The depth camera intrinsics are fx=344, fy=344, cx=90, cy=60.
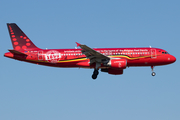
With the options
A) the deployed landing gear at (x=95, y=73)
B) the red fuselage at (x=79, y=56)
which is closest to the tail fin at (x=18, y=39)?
the red fuselage at (x=79, y=56)

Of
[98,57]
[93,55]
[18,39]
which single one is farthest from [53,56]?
[18,39]

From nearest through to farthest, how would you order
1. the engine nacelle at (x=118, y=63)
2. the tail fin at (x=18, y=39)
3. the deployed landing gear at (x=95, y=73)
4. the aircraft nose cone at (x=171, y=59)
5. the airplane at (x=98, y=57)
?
the engine nacelle at (x=118, y=63) < the airplane at (x=98, y=57) < the deployed landing gear at (x=95, y=73) < the aircraft nose cone at (x=171, y=59) < the tail fin at (x=18, y=39)

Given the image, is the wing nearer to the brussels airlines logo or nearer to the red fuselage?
the red fuselage

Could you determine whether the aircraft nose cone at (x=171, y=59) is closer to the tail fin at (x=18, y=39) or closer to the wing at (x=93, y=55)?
the wing at (x=93, y=55)

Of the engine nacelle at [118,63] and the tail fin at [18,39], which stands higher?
the tail fin at [18,39]

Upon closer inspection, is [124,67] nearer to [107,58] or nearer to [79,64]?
[107,58]

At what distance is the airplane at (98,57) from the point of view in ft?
187

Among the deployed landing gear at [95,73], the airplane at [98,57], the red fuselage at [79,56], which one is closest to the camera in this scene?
the airplane at [98,57]

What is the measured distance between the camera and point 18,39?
61500 mm

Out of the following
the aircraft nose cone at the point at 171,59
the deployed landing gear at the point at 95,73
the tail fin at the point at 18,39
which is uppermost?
the tail fin at the point at 18,39

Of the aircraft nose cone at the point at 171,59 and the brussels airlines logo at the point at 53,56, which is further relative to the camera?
the aircraft nose cone at the point at 171,59

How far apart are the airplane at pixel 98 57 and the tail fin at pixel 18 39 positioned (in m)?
1.65

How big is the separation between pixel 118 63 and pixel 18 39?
18.7 m

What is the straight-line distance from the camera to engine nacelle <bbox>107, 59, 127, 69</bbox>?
56312 millimetres
